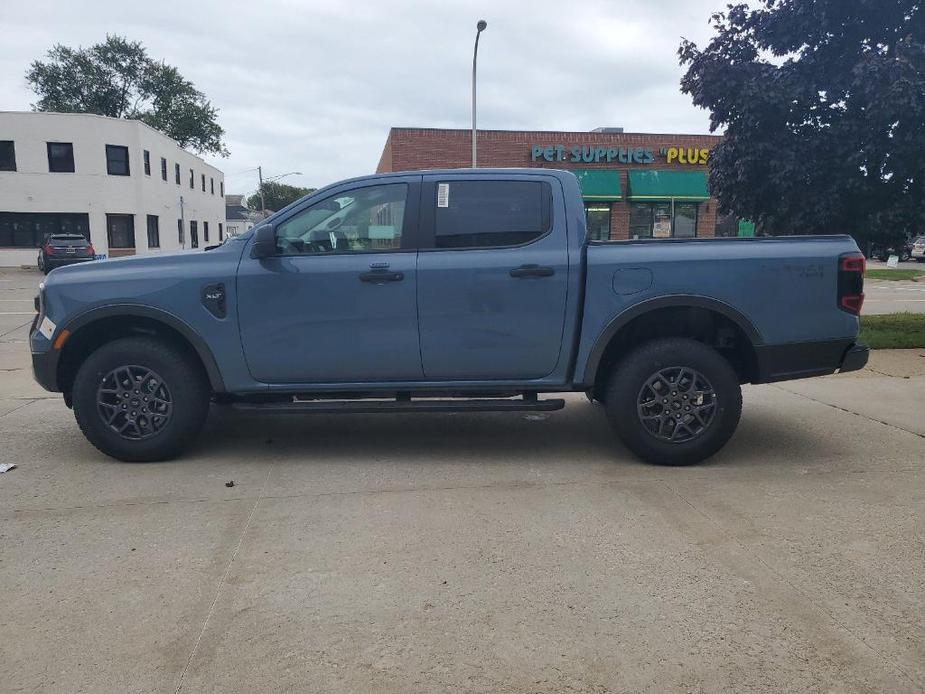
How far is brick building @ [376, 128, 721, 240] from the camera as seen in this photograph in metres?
30.5

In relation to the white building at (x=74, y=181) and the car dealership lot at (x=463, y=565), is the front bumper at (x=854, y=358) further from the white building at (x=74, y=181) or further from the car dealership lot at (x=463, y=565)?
the white building at (x=74, y=181)

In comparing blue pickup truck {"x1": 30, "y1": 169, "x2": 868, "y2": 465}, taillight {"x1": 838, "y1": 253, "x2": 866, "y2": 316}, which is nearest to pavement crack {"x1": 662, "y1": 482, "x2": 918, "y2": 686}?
blue pickup truck {"x1": 30, "y1": 169, "x2": 868, "y2": 465}

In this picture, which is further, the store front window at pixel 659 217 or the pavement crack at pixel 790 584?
the store front window at pixel 659 217

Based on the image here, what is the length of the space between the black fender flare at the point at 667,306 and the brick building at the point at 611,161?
84.9 feet

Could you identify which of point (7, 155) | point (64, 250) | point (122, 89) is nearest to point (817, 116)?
point (64, 250)

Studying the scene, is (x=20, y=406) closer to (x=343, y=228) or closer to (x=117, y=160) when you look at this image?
(x=343, y=228)

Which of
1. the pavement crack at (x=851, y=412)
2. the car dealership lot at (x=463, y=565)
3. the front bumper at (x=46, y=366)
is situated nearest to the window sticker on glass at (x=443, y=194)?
the car dealership lot at (x=463, y=565)

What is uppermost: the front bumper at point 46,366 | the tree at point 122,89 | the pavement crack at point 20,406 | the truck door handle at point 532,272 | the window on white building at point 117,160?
the tree at point 122,89

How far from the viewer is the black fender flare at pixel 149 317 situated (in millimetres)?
4949

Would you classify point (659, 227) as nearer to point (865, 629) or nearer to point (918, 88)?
point (918, 88)

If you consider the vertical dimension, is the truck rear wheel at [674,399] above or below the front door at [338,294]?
below

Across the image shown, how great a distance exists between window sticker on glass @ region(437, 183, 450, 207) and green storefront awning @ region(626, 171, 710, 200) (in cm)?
2768

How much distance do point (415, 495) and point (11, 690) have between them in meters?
2.34

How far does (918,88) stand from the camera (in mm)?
8297
